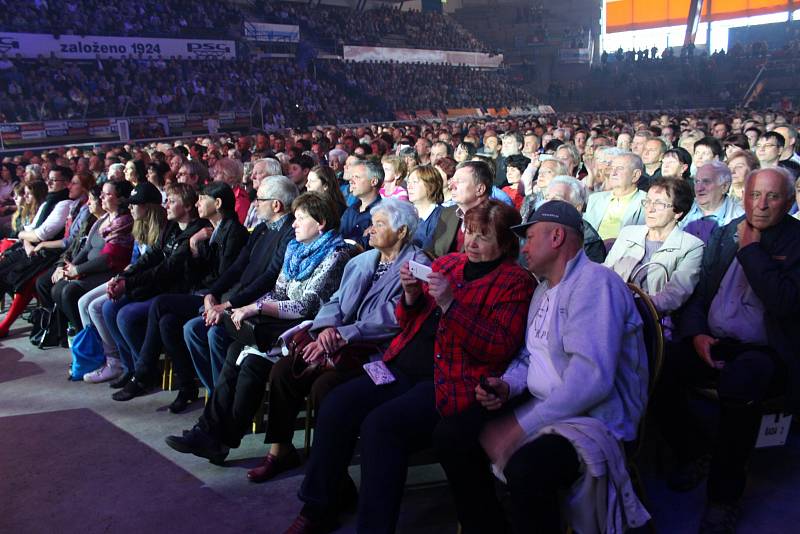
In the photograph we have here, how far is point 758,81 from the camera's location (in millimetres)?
37625

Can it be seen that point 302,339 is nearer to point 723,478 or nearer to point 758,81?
point 723,478

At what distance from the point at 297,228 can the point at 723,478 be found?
7.86ft

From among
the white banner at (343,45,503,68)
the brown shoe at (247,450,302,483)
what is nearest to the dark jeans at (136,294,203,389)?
the brown shoe at (247,450,302,483)

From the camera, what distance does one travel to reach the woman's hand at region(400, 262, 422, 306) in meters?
2.99

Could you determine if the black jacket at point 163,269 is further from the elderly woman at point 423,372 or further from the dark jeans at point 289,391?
the elderly woman at point 423,372

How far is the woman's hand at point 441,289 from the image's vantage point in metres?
2.71

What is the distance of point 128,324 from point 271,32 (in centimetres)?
2907

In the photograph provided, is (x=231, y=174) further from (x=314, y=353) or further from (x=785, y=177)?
(x=785, y=177)

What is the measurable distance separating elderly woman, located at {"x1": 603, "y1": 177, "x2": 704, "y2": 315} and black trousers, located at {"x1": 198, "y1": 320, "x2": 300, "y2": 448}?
1.85 m

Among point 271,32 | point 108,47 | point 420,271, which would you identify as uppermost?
point 271,32

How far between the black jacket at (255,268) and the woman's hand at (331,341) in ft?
3.35

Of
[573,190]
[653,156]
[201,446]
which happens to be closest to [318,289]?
[201,446]

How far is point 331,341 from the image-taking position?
3.37 metres

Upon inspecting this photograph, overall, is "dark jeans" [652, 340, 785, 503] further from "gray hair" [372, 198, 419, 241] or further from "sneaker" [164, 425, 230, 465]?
"sneaker" [164, 425, 230, 465]
